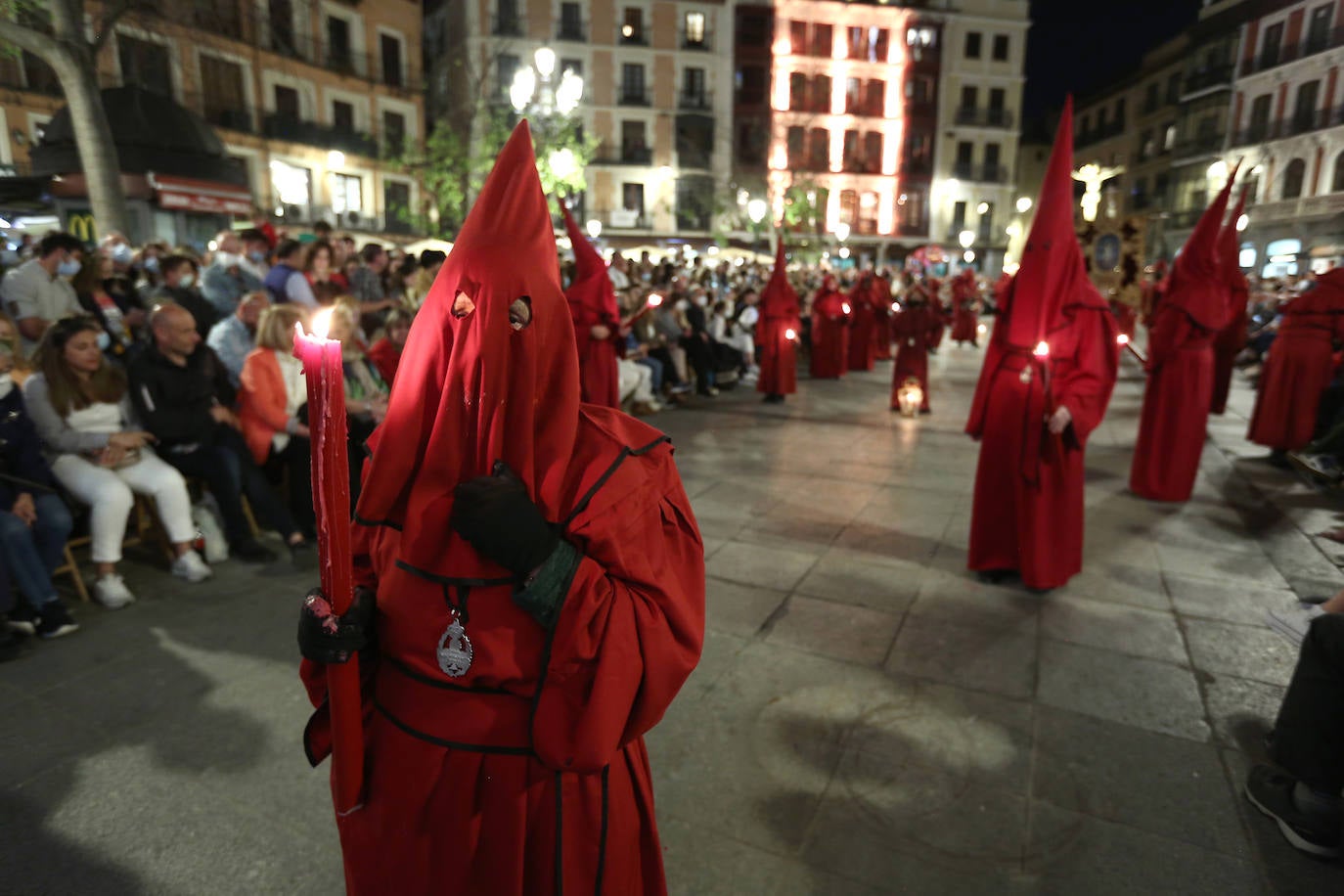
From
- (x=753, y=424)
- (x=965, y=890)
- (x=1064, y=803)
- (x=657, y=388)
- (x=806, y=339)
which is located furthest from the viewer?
(x=806, y=339)

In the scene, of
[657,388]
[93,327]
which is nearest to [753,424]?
[657,388]

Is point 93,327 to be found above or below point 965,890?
above

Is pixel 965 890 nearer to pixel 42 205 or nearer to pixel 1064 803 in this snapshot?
pixel 1064 803

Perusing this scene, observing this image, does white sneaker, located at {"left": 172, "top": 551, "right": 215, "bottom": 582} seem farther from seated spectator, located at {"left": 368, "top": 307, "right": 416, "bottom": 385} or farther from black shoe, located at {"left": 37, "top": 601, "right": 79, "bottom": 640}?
seated spectator, located at {"left": 368, "top": 307, "right": 416, "bottom": 385}

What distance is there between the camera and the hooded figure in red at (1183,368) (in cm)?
626

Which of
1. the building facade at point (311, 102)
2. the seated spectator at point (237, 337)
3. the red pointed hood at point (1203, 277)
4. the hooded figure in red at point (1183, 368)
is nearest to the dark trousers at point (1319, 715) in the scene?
the hooded figure in red at point (1183, 368)

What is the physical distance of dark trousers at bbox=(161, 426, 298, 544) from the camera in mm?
5016

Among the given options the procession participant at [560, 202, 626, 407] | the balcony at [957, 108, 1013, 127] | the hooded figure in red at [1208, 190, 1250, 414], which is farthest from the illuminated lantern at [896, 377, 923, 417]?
the balcony at [957, 108, 1013, 127]

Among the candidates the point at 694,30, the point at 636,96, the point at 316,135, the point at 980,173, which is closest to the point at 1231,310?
the point at 316,135

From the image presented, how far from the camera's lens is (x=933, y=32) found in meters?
45.0

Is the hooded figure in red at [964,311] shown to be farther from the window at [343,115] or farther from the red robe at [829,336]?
the window at [343,115]

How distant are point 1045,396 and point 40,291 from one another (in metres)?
7.26

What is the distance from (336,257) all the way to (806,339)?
1073cm

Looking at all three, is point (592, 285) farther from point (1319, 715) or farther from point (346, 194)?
point (346, 194)
